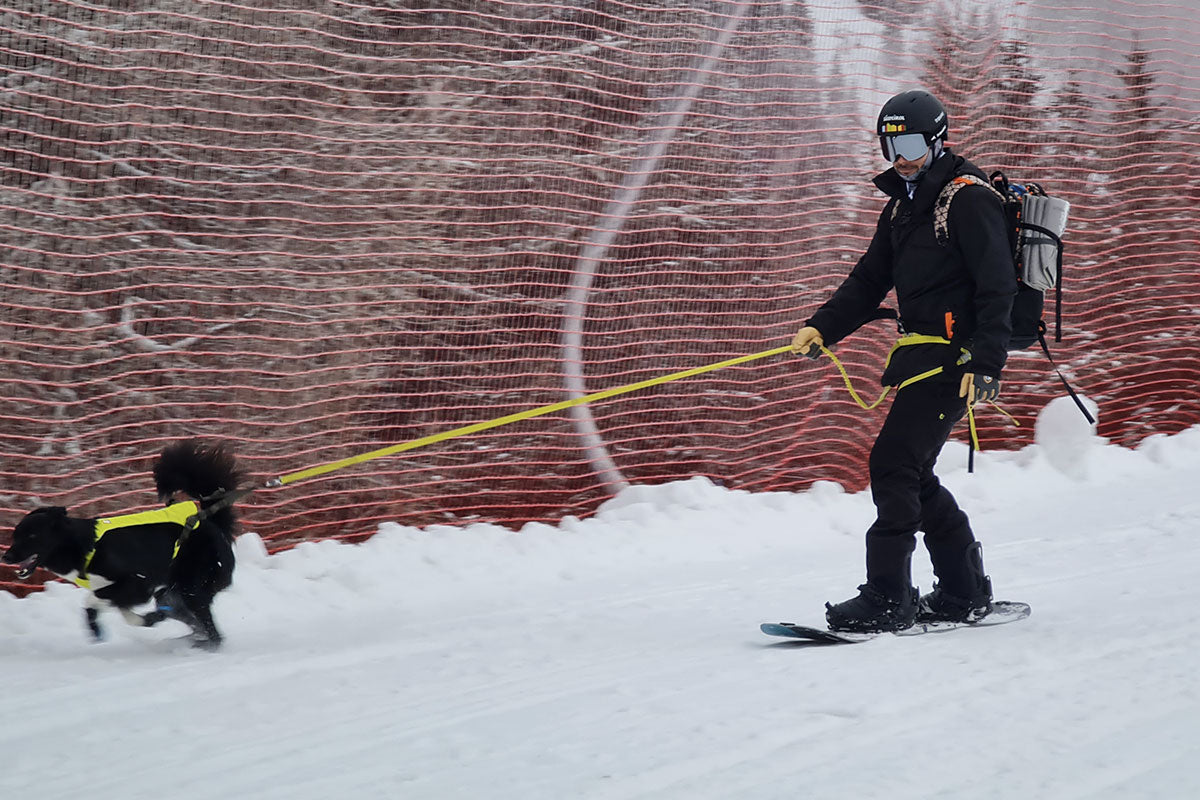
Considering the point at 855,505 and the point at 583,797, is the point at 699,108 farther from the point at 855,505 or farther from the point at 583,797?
the point at 583,797

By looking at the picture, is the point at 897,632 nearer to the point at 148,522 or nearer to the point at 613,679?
the point at 613,679

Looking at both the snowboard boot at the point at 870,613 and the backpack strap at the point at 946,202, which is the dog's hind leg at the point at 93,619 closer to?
the snowboard boot at the point at 870,613

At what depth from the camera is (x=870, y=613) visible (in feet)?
11.9

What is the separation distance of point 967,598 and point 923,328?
3.11 ft

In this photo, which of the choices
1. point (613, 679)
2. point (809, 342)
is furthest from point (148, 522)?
point (809, 342)

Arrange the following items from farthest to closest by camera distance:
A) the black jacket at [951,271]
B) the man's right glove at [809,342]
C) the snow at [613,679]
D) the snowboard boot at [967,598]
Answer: the man's right glove at [809,342] < the snowboard boot at [967,598] < the black jacket at [951,271] < the snow at [613,679]

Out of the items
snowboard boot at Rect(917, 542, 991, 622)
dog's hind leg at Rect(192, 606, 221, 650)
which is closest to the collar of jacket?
snowboard boot at Rect(917, 542, 991, 622)

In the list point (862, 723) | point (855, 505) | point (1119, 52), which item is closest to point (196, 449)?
point (862, 723)

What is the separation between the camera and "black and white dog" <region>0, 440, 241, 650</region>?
3.54 meters

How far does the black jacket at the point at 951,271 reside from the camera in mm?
3463

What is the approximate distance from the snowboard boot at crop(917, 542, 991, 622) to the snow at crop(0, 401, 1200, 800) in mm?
143

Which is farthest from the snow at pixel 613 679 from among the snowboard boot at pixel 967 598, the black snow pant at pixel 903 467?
the black snow pant at pixel 903 467

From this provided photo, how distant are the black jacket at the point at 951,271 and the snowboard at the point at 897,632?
831 mm

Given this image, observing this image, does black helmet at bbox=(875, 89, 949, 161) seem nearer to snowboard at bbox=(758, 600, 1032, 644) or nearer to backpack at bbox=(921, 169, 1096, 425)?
backpack at bbox=(921, 169, 1096, 425)
